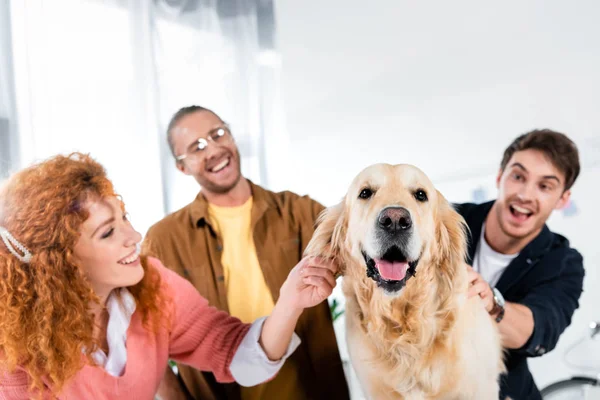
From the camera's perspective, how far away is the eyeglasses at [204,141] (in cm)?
125

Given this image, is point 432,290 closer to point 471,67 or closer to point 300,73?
point 471,67

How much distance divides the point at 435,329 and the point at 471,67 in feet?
2.57

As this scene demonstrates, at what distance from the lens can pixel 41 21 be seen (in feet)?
4.25

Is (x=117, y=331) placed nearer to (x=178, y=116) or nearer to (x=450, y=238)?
(x=178, y=116)

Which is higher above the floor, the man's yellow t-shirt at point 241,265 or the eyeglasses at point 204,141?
the eyeglasses at point 204,141

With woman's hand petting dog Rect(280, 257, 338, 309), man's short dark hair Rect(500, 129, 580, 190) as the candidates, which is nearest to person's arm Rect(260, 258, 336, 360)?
woman's hand petting dog Rect(280, 257, 338, 309)

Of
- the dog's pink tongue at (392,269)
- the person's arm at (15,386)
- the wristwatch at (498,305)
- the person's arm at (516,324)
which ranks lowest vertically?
the person's arm at (15,386)

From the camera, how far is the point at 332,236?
96 centimetres

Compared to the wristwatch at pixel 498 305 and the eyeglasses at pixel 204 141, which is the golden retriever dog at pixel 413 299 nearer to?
the wristwatch at pixel 498 305

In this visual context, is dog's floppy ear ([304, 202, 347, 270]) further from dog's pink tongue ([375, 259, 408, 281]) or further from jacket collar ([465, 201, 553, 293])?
jacket collar ([465, 201, 553, 293])

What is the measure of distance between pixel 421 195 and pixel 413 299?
209 millimetres

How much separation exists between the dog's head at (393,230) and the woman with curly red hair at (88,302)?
0.09 m

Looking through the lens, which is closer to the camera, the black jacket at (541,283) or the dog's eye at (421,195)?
the dog's eye at (421,195)

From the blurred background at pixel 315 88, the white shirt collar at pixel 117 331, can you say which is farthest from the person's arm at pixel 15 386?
the blurred background at pixel 315 88
